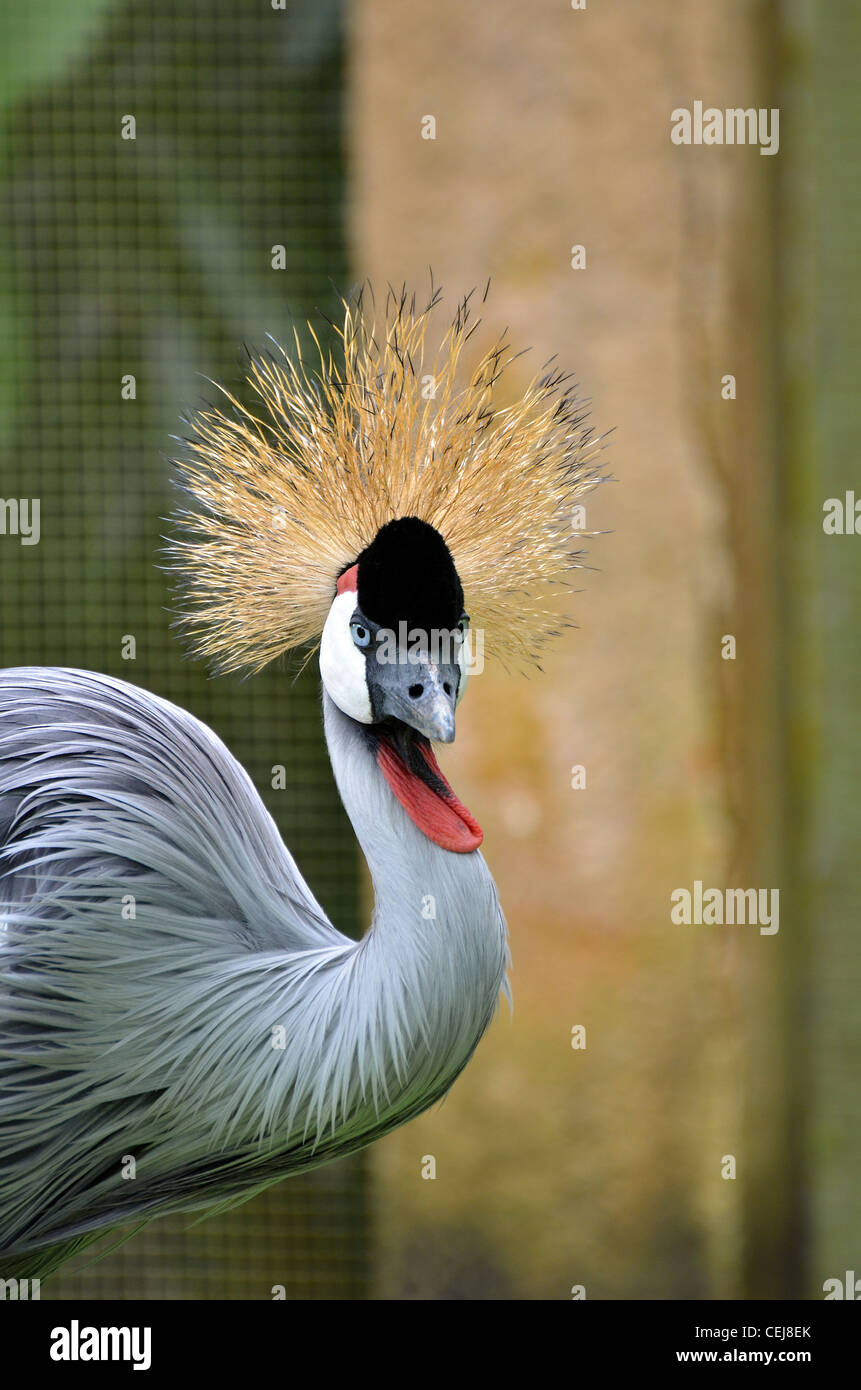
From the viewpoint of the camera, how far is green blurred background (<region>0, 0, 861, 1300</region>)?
178 centimetres

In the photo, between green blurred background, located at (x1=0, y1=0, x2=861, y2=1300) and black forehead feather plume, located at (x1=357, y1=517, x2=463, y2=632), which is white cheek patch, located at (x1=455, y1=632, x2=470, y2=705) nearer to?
black forehead feather plume, located at (x1=357, y1=517, x2=463, y2=632)

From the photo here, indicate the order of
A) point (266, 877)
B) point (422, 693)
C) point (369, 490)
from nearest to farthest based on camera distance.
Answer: point (422, 693) → point (369, 490) → point (266, 877)

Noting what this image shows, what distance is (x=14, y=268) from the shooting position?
6.06ft

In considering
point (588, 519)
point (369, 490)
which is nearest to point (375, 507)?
point (369, 490)

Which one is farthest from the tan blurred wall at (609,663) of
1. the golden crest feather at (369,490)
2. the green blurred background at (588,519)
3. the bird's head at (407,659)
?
the bird's head at (407,659)

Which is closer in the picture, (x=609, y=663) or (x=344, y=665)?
(x=344, y=665)

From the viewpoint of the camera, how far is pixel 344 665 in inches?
37.0

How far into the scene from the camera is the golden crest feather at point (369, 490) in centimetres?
100

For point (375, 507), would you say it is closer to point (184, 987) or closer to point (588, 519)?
point (184, 987)

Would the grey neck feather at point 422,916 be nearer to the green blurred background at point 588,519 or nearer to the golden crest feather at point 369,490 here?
the golden crest feather at point 369,490

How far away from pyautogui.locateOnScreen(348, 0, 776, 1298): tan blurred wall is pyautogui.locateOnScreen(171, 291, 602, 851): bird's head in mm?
730

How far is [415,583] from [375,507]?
0.12 metres
